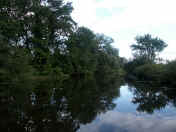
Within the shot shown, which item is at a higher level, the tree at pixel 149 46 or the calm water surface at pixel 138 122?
the tree at pixel 149 46

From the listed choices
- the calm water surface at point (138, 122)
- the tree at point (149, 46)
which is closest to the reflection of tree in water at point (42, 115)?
the calm water surface at point (138, 122)

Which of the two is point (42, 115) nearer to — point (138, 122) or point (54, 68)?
point (138, 122)

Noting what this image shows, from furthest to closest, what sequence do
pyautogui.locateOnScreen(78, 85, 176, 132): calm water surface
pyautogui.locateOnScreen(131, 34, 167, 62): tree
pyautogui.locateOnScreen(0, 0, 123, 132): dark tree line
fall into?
pyautogui.locateOnScreen(131, 34, 167, 62): tree, pyautogui.locateOnScreen(0, 0, 123, 132): dark tree line, pyautogui.locateOnScreen(78, 85, 176, 132): calm water surface

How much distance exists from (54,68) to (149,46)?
47647mm

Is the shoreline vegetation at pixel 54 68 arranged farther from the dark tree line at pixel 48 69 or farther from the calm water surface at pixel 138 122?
the calm water surface at pixel 138 122

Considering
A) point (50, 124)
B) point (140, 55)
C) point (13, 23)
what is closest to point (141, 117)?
point (50, 124)

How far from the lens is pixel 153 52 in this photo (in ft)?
244

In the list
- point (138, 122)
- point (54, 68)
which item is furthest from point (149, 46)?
point (138, 122)

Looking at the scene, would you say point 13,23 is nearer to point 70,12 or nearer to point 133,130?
point 70,12

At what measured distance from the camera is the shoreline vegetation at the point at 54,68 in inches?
462

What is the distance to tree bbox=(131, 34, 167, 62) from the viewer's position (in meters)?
73.4

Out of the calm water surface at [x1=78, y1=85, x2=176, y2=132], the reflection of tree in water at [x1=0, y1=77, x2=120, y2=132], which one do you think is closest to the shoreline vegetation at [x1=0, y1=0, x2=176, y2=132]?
the reflection of tree in water at [x1=0, y1=77, x2=120, y2=132]

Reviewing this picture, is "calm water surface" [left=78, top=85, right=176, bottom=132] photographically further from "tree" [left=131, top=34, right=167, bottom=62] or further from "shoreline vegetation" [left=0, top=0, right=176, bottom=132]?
"tree" [left=131, top=34, right=167, bottom=62]

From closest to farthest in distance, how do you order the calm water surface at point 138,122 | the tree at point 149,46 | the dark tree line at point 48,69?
the calm water surface at point 138,122, the dark tree line at point 48,69, the tree at point 149,46
